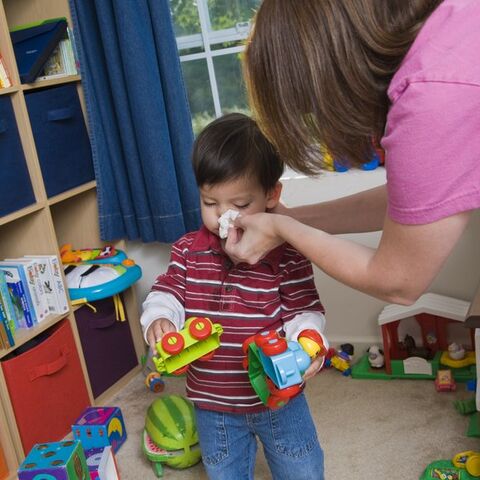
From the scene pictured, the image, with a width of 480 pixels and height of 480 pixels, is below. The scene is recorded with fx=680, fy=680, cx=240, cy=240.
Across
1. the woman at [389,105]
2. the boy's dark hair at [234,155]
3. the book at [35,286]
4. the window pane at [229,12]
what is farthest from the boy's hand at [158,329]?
the window pane at [229,12]

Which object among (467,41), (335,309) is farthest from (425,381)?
(467,41)

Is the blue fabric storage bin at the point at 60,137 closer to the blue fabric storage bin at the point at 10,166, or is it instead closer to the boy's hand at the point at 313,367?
the blue fabric storage bin at the point at 10,166

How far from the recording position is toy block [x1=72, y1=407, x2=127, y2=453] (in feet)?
6.01

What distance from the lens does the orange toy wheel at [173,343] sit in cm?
116

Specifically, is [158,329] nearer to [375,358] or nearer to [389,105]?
[389,105]

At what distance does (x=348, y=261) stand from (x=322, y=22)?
32cm

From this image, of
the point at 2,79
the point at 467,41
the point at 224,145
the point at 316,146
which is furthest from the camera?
the point at 2,79

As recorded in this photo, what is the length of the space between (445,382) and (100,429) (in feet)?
3.24

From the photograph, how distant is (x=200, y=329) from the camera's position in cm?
117

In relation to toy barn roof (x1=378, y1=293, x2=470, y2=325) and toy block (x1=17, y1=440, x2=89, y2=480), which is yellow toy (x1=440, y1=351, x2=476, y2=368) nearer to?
toy barn roof (x1=378, y1=293, x2=470, y2=325)

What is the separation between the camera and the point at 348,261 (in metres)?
0.93

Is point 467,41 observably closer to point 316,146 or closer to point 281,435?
point 316,146

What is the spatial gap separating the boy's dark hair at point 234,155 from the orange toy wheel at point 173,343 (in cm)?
29

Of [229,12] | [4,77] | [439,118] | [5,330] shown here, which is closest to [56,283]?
[5,330]
